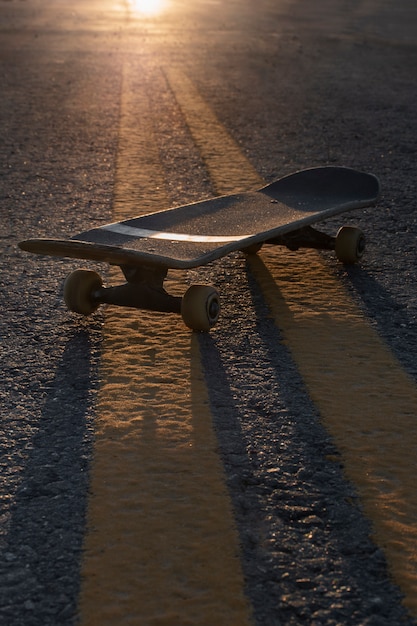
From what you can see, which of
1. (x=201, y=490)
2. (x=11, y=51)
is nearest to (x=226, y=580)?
(x=201, y=490)

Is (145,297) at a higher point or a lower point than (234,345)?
higher

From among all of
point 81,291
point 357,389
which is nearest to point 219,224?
point 81,291

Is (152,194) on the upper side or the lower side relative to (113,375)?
upper

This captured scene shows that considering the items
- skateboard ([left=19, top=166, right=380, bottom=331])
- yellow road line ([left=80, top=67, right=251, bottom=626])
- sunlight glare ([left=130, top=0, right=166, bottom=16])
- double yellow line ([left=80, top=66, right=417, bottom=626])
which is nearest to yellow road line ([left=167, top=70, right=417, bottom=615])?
double yellow line ([left=80, top=66, right=417, bottom=626])

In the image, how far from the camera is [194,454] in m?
2.89

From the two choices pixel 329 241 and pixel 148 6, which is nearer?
pixel 329 241

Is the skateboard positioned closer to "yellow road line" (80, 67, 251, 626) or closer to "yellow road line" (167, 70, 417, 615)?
"yellow road line" (80, 67, 251, 626)

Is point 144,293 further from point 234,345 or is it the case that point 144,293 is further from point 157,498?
point 157,498

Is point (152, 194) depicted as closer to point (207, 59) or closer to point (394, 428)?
point (394, 428)

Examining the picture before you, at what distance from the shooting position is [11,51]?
16.8 meters

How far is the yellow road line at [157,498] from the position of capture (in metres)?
2.22

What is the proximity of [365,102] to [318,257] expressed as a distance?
20.7 feet

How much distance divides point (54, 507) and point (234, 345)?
1.34 metres

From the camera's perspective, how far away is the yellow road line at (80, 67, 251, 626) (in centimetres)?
222
